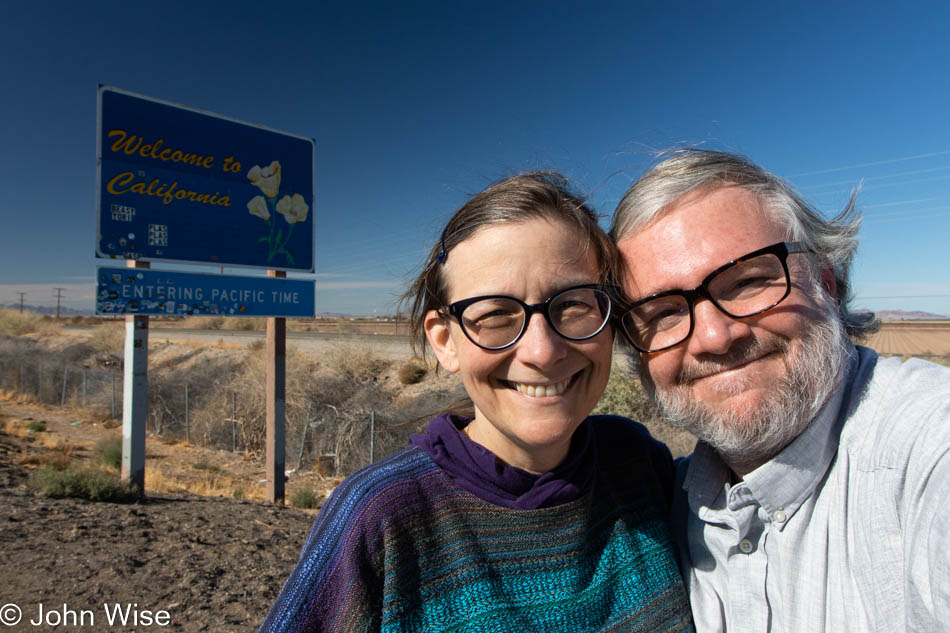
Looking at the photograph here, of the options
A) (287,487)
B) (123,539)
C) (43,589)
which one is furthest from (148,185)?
(287,487)

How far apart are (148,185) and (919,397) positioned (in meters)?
7.21

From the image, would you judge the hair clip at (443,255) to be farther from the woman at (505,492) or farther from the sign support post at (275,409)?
the sign support post at (275,409)

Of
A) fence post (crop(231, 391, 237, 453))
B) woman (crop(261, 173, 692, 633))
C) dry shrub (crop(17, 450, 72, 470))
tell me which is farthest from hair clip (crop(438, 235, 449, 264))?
fence post (crop(231, 391, 237, 453))

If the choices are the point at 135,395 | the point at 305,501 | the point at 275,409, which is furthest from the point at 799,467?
the point at 305,501

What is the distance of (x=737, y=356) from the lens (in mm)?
1529

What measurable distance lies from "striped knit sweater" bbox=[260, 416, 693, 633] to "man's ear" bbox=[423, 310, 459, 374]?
0.92ft

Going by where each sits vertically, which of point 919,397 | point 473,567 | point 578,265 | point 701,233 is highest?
point 701,233

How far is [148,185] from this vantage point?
6328 millimetres

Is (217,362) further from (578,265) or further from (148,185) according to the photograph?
(578,265)

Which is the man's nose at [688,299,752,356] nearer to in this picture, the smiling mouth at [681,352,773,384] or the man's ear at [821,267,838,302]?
the smiling mouth at [681,352,773,384]

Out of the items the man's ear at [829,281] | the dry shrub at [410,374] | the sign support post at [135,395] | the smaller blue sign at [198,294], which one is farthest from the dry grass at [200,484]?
the dry shrub at [410,374]

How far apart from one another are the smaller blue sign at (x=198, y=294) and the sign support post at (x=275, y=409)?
244 mm

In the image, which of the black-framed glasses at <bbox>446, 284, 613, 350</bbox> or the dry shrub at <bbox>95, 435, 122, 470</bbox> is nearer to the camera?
the black-framed glasses at <bbox>446, 284, 613, 350</bbox>

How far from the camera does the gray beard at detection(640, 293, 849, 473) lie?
4.83 ft
